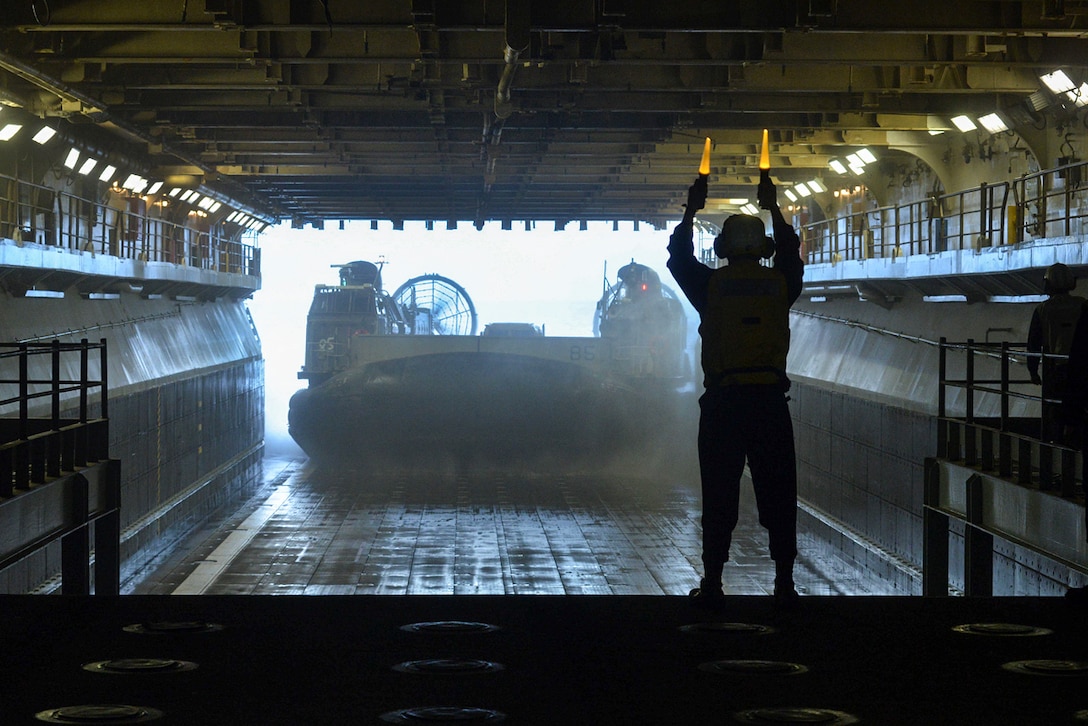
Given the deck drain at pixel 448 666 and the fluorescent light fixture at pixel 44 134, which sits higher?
the fluorescent light fixture at pixel 44 134

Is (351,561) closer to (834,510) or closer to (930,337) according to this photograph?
(834,510)

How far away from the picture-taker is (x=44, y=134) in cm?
1816

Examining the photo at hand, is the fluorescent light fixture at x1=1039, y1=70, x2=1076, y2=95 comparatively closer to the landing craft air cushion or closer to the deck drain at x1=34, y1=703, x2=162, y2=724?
the deck drain at x1=34, y1=703, x2=162, y2=724

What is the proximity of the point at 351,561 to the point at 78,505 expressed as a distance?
7.82 metres

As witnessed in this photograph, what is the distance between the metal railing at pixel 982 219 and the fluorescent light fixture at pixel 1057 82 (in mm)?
853

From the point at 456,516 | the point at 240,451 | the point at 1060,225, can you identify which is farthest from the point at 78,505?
the point at 240,451

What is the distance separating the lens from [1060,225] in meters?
14.8

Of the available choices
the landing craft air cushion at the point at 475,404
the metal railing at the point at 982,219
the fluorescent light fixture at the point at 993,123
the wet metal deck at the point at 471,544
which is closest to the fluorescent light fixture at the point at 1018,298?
the metal railing at the point at 982,219

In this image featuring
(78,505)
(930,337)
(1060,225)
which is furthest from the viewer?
(930,337)

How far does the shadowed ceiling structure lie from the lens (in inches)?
462

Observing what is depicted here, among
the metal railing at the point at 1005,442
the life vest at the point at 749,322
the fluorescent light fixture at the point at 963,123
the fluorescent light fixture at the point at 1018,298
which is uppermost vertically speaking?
the fluorescent light fixture at the point at 963,123

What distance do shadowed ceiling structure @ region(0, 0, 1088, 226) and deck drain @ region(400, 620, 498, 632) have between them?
6.84 metres

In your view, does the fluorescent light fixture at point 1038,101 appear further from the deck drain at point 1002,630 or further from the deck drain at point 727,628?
the deck drain at point 727,628

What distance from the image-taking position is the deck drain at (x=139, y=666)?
14.9 feet
